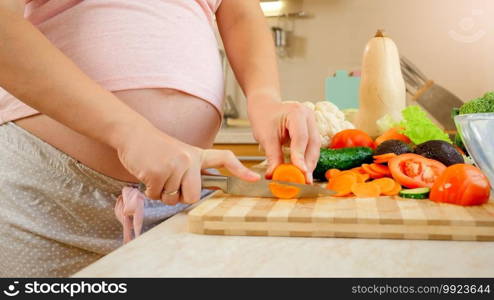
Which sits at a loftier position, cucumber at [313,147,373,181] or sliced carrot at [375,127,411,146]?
sliced carrot at [375,127,411,146]

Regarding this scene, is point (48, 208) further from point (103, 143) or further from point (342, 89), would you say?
point (342, 89)

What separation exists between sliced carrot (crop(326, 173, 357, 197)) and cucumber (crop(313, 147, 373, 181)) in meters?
0.16

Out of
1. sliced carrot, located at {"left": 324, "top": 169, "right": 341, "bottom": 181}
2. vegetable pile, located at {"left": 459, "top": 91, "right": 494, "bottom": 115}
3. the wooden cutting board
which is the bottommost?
the wooden cutting board

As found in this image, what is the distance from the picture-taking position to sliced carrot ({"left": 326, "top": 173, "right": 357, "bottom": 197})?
3.08ft

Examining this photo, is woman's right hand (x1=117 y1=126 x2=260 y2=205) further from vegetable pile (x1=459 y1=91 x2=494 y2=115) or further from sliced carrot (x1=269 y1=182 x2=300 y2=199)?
vegetable pile (x1=459 y1=91 x2=494 y2=115)

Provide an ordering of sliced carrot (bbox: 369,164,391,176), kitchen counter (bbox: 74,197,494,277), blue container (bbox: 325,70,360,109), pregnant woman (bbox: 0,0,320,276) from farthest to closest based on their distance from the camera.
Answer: blue container (bbox: 325,70,360,109) → sliced carrot (bbox: 369,164,391,176) → pregnant woman (bbox: 0,0,320,276) → kitchen counter (bbox: 74,197,494,277)

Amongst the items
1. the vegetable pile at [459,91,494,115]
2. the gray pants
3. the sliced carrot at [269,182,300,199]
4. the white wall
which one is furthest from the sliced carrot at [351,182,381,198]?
the white wall

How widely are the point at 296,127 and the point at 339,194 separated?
15 centimetres

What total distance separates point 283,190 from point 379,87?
2.97 ft

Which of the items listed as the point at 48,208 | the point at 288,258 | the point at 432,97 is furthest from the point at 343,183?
the point at 432,97

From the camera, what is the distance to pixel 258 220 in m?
0.77

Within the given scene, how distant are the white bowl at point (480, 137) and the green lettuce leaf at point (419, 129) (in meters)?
0.50

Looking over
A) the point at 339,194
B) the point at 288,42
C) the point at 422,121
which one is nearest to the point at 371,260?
the point at 339,194

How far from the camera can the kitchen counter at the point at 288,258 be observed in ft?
1.94
